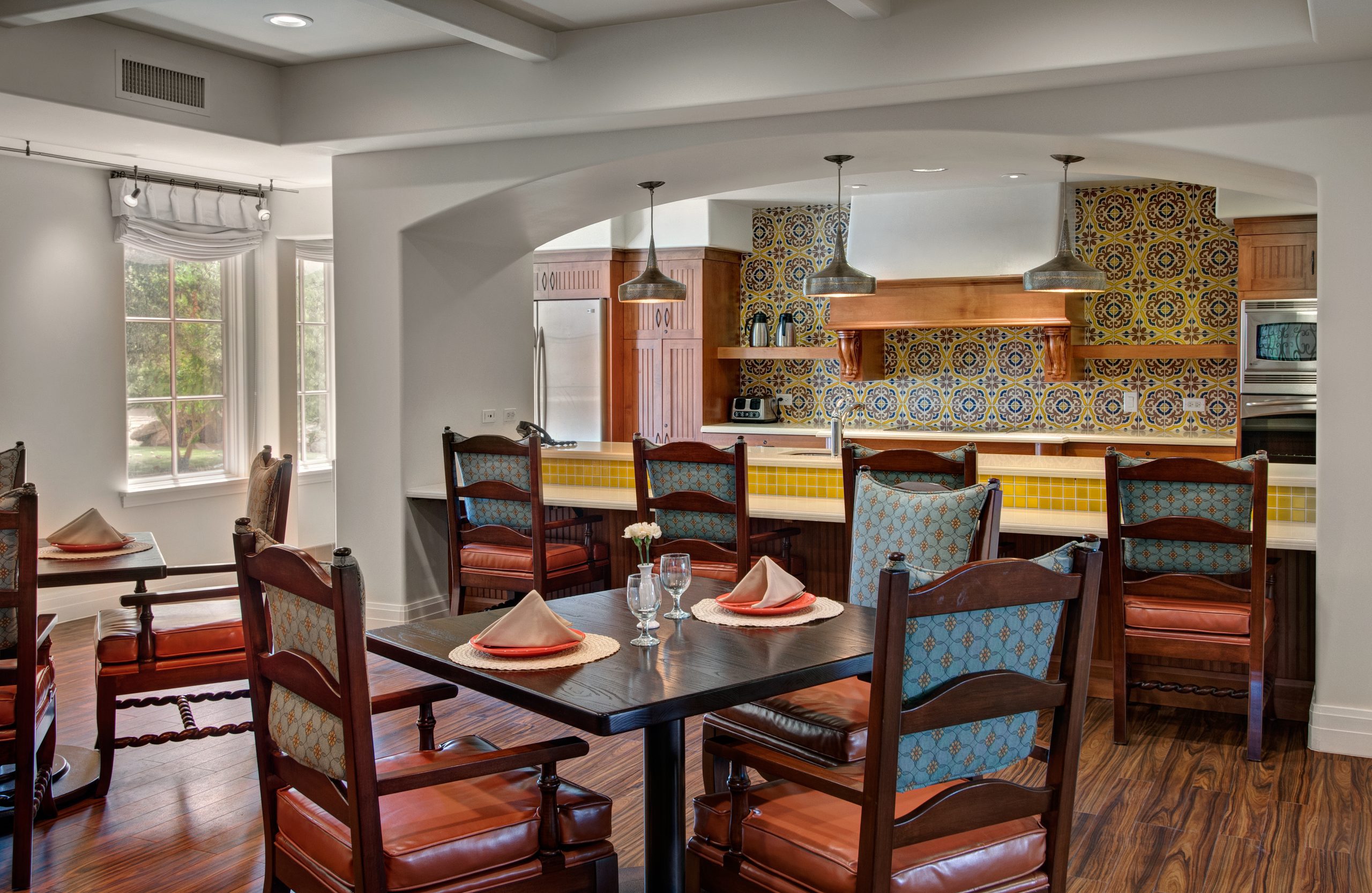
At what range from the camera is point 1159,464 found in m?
3.64

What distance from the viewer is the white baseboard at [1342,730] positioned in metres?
3.75

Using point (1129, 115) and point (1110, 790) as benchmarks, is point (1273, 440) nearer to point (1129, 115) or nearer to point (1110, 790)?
point (1129, 115)

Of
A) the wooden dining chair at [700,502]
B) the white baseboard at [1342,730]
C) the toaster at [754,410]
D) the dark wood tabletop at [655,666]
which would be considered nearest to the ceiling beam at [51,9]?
the wooden dining chair at [700,502]

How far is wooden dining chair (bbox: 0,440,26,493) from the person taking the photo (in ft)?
13.0

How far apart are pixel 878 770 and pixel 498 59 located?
3.93 m

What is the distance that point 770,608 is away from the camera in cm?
262

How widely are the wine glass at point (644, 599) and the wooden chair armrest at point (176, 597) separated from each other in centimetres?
135

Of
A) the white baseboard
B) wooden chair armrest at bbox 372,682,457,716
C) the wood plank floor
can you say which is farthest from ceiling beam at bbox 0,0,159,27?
the white baseboard

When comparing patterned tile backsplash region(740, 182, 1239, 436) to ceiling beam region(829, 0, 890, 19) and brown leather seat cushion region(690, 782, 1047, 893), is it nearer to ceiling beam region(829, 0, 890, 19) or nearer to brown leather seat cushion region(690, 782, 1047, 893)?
ceiling beam region(829, 0, 890, 19)

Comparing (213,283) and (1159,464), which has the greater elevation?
(213,283)

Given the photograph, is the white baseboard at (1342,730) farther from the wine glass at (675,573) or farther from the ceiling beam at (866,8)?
the ceiling beam at (866,8)

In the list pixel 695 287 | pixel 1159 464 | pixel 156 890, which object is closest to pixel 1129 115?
pixel 1159 464

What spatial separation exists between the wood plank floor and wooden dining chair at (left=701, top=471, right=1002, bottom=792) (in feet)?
1.85

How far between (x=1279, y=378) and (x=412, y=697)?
5.64 metres
